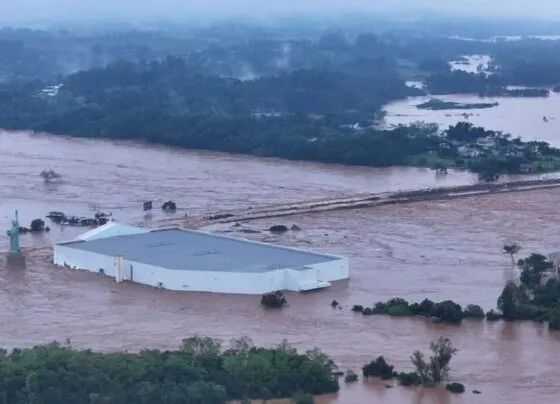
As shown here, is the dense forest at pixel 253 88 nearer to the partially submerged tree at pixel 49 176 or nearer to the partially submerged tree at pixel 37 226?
the partially submerged tree at pixel 49 176

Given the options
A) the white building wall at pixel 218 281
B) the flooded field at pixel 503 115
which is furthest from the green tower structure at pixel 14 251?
the flooded field at pixel 503 115

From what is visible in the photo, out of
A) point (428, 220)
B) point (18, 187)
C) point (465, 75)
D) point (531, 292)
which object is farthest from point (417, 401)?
point (465, 75)

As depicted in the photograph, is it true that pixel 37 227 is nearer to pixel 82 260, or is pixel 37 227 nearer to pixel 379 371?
pixel 82 260

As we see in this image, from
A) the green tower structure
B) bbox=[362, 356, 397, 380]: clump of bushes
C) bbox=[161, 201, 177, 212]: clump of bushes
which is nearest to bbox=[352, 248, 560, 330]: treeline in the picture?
bbox=[362, 356, 397, 380]: clump of bushes

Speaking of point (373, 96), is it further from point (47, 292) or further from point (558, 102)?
point (47, 292)

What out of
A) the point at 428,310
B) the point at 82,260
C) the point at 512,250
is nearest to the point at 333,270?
the point at 428,310

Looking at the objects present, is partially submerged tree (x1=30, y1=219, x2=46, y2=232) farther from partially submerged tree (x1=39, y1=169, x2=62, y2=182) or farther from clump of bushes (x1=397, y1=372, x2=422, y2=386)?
clump of bushes (x1=397, y1=372, x2=422, y2=386)
